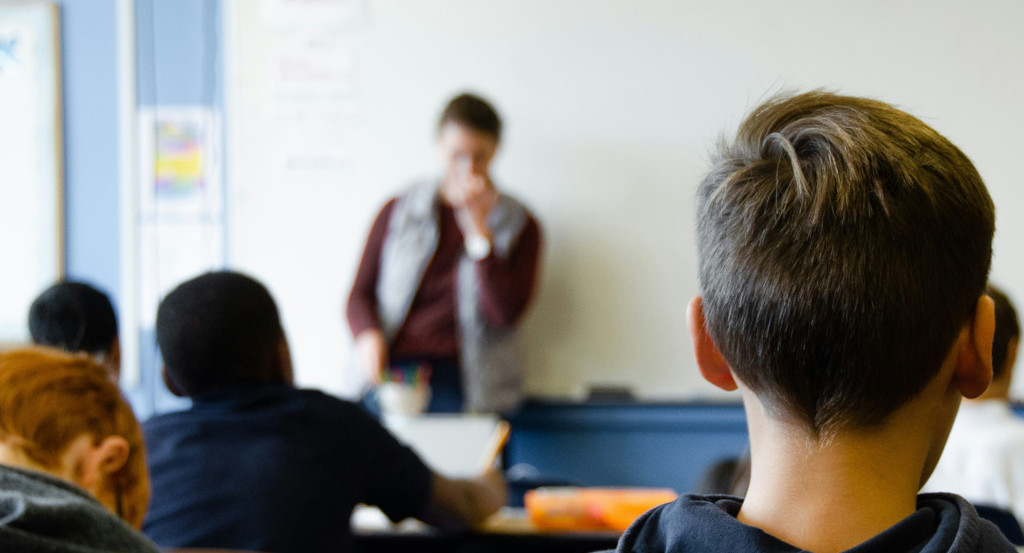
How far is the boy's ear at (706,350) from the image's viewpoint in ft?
2.35

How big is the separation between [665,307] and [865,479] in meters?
2.71

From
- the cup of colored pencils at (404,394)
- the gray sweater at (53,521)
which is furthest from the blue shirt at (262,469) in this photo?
the cup of colored pencils at (404,394)

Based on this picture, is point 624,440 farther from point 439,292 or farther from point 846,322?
point 846,322

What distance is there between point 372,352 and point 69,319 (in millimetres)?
1274

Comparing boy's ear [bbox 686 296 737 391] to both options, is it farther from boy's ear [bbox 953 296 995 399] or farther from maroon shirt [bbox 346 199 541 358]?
maroon shirt [bbox 346 199 541 358]

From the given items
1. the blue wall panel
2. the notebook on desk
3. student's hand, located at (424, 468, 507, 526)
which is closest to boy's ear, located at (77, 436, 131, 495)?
student's hand, located at (424, 468, 507, 526)

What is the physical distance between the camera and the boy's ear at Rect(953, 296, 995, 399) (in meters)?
0.63

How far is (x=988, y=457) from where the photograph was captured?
1747 mm

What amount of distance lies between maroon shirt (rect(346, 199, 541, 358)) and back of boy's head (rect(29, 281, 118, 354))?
1.30 metres

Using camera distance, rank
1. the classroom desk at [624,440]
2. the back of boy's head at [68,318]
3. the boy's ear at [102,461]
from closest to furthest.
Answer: the boy's ear at [102,461], the back of boy's head at [68,318], the classroom desk at [624,440]

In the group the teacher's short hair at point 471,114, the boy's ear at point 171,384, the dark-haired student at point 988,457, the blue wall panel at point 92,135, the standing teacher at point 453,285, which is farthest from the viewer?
the blue wall panel at point 92,135

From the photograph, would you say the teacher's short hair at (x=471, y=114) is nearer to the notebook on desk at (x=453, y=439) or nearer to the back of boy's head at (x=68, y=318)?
the notebook on desk at (x=453, y=439)

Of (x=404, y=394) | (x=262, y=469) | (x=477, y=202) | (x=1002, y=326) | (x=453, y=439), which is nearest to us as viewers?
(x=262, y=469)

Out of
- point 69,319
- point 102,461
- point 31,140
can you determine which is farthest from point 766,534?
point 31,140
